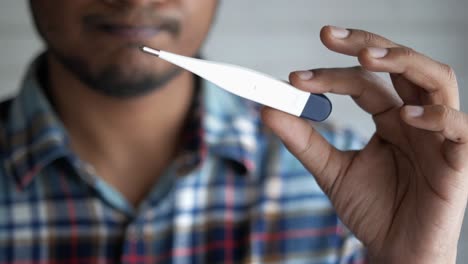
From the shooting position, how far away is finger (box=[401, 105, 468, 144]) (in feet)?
1.91

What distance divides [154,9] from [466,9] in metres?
0.96

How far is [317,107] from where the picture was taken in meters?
0.61

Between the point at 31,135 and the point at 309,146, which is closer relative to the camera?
the point at 309,146

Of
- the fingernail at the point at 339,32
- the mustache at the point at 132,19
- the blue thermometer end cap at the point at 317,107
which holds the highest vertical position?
the fingernail at the point at 339,32

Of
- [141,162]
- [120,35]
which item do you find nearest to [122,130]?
[141,162]

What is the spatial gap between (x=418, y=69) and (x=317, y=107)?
100 mm

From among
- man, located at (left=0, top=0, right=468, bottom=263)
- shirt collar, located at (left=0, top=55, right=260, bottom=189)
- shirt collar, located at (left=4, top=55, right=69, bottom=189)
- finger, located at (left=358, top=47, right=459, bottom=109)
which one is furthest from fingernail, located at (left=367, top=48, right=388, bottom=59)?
shirt collar, located at (left=4, top=55, right=69, bottom=189)

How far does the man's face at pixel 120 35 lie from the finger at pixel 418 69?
1.02 ft

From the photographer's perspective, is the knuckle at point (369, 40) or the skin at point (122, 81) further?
the skin at point (122, 81)

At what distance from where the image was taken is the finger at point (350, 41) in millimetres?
613

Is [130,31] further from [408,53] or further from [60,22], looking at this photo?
[408,53]

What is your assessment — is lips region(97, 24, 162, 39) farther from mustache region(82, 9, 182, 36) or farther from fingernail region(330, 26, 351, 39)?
fingernail region(330, 26, 351, 39)

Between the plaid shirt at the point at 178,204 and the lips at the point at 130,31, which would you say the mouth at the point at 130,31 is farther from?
the plaid shirt at the point at 178,204

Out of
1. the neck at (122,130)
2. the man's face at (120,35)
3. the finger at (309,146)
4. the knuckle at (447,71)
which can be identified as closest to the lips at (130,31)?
the man's face at (120,35)
